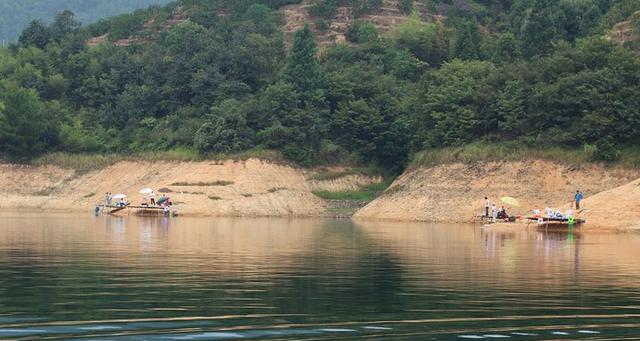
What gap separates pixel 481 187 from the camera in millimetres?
89375

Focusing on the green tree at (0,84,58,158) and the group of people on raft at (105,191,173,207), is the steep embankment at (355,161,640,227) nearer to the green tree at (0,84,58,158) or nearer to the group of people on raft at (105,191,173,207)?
the group of people on raft at (105,191,173,207)

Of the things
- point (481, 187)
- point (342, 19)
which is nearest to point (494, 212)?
point (481, 187)

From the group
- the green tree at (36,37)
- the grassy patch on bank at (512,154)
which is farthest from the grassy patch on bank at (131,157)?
the green tree at (36,37)

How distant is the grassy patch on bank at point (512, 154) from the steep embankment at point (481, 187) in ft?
1.93

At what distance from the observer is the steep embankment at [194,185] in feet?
326

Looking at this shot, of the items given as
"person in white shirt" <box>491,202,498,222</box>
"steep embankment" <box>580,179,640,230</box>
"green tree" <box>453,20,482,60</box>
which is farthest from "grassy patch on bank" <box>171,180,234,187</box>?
"steep embankment" <box>580,179,640,230</box>

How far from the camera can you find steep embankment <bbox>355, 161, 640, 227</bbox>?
281 ft

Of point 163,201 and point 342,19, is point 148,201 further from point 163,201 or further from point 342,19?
point 342,19

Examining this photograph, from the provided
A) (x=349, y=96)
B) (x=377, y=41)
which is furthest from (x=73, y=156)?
(x=377, y=41)

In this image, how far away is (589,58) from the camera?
92000 millimetres

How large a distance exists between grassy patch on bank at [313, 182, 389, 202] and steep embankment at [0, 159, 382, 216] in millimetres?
797

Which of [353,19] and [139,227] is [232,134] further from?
[353,19]

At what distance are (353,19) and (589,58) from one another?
68.7 m

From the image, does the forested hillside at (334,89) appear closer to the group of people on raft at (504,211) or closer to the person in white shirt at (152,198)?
the group of people on raft at (504,211)
